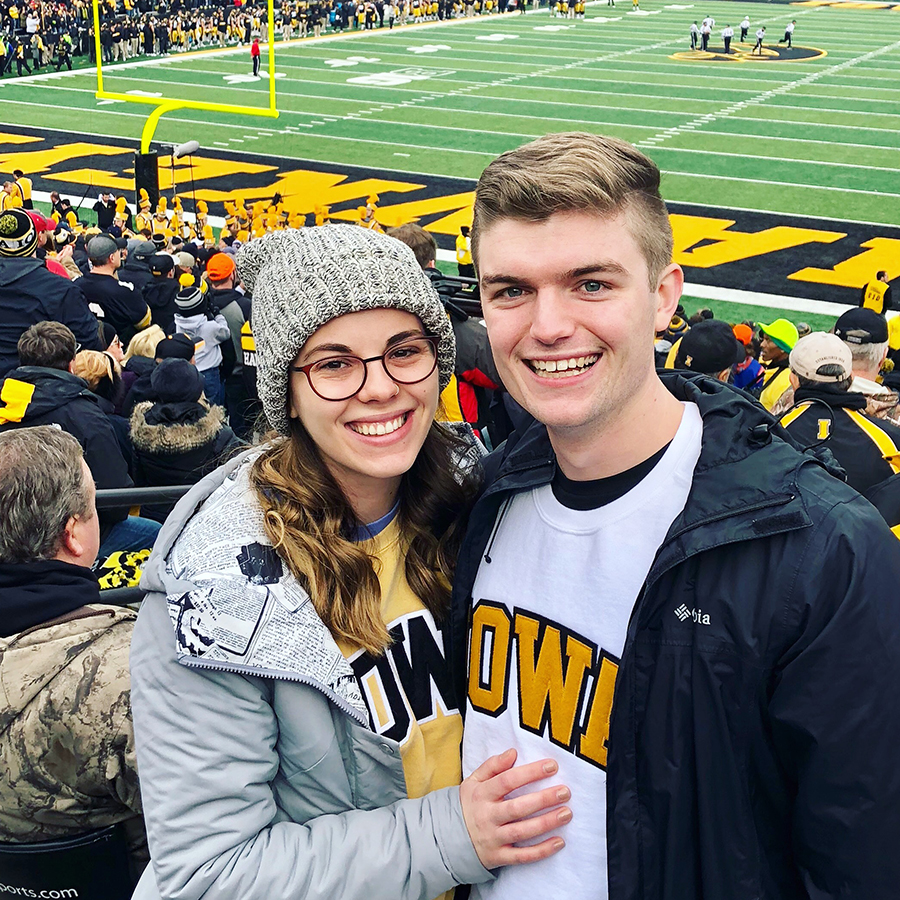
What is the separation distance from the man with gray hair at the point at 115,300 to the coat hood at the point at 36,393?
308 cm

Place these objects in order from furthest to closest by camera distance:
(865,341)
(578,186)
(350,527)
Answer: (865,341) < (350,527) < (578,186)

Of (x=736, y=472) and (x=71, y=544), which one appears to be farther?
(x=71, y=544)

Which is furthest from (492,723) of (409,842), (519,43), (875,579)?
(519,43)

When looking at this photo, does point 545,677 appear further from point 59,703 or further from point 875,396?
point 875,396

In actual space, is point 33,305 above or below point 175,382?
below

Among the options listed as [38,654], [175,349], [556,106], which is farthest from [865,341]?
[556,106]

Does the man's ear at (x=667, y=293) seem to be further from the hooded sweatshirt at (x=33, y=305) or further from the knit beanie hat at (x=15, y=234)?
the knit beanie hat at (x=15, y=234)

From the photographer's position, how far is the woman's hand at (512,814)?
67.7 inches

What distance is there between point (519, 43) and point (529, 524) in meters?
34.1

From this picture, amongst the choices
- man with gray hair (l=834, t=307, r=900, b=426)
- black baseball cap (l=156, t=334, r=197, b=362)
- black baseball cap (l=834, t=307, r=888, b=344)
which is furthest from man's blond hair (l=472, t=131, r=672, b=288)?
black baseball cap (l=156, t=334, r=197, b=362)

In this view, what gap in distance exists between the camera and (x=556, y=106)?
23578 mm

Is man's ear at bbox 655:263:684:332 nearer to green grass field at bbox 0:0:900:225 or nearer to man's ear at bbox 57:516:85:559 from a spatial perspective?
man's ear at bbox 57:516:85:559

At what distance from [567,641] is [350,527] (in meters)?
0.44

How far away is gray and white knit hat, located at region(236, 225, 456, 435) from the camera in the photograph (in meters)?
1.83
